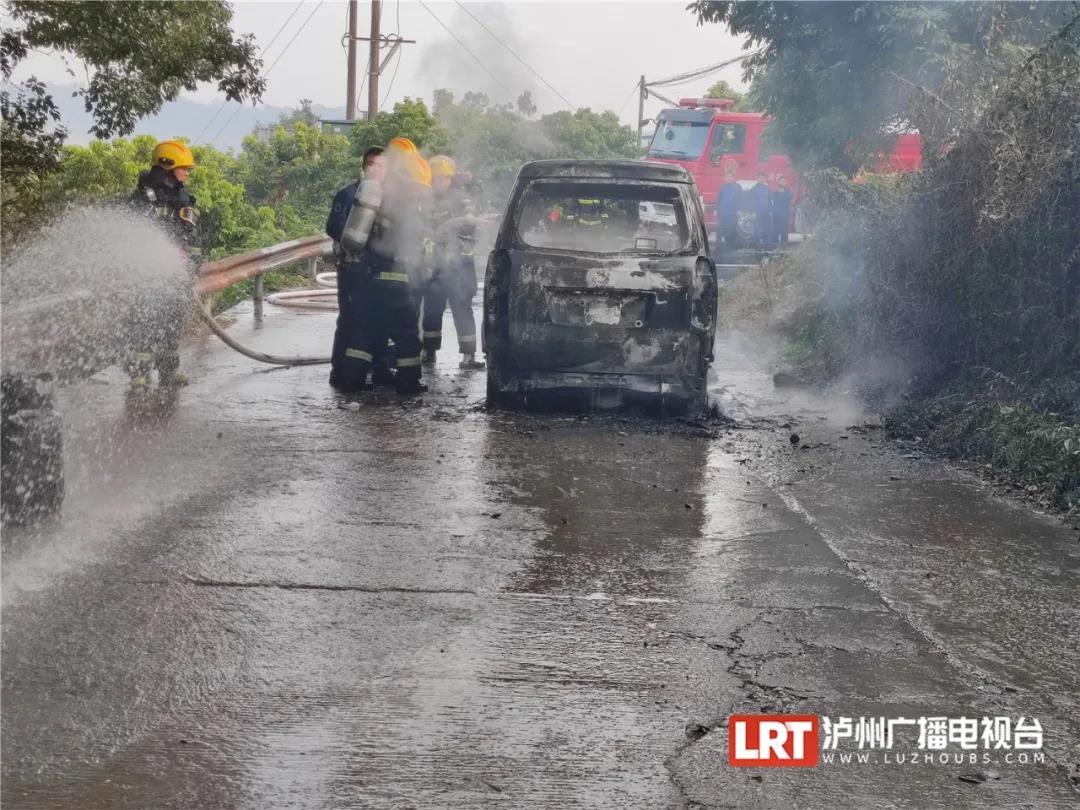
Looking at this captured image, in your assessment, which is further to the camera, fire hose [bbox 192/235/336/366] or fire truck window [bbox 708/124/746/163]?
fire truck window [bbox 708/124/746/163]

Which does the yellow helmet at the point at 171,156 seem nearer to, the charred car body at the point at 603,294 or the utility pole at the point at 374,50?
the charred car body at the point at 603,294

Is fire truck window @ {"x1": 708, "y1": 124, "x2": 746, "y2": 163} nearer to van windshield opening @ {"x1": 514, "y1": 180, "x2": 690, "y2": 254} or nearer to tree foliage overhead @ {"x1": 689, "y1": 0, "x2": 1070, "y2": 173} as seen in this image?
tree foliage overhead @ {"x1": 689, "y1": 0, "x2": 1070, "y2": 173}

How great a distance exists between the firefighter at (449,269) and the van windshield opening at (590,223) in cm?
216

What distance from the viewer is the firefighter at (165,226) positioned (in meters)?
10.8

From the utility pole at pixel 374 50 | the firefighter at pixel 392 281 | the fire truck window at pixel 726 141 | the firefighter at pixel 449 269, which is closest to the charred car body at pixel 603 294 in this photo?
the firefighter at pixel 392 281

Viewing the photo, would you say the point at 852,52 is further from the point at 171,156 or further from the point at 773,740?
the point at 773,740

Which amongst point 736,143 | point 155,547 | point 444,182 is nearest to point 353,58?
point 736,143

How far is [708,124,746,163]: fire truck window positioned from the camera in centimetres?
3284

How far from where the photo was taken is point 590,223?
10891 millimetres

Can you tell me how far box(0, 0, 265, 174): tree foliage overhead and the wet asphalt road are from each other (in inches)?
136

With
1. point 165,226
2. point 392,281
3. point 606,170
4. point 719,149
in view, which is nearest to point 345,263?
point 392,281

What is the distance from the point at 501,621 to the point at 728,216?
2215cm

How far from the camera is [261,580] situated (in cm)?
586

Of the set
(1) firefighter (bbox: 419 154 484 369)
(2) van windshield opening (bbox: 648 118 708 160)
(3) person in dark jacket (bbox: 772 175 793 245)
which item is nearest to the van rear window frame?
(1) firefighter (bbox: 419 154 484 369)
